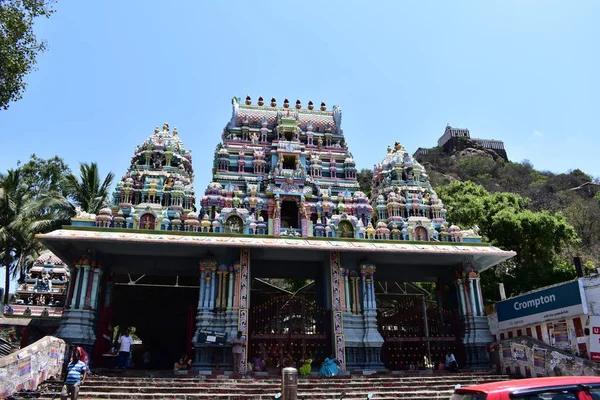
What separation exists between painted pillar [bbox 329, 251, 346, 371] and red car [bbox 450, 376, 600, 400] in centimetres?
977

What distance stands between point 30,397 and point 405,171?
16534 mm

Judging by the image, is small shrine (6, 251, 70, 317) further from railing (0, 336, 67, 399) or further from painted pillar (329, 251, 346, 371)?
painted pillar (329, 251, 346, 371)

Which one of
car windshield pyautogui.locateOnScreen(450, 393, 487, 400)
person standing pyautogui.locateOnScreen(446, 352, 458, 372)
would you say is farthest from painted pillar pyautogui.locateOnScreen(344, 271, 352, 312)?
car windshield pyautogui.locateOnScreen(450, 393, 487, 400)

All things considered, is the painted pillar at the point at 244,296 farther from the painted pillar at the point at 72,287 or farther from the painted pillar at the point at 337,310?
the painted pillar at the point at 72,287

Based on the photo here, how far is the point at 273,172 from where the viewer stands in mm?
20016

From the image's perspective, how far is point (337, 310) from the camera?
15727 mm

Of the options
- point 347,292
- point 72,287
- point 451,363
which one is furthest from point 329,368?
point 72,287

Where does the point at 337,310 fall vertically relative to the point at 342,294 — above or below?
below

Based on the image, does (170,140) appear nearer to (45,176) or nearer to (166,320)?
(166,320)

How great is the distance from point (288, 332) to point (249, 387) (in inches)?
141

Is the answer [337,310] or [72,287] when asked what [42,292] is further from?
[337,310]

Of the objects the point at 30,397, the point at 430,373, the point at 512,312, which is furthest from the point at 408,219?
the point at 30,397

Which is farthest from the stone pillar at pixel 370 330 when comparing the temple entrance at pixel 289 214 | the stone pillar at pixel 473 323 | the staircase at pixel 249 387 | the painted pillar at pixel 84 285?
the painted pillar at pixel 84 285

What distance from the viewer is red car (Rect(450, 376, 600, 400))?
5.36 meters
